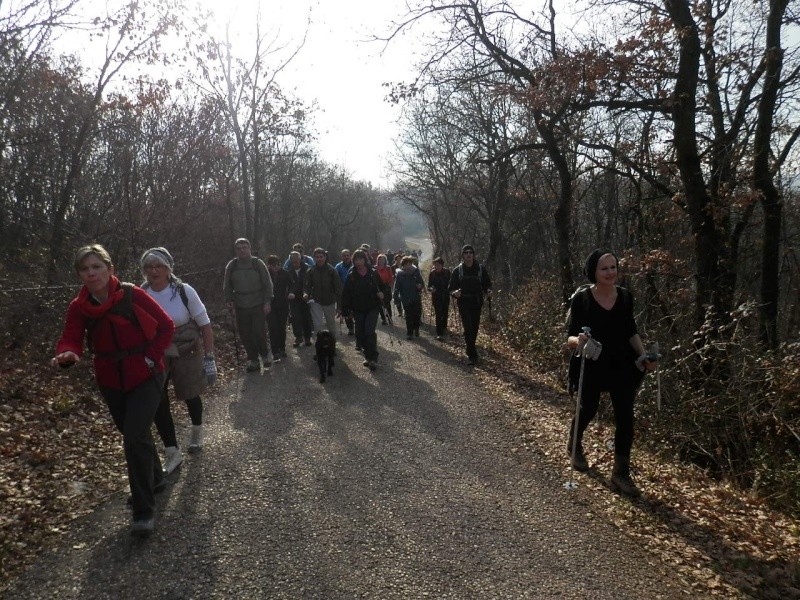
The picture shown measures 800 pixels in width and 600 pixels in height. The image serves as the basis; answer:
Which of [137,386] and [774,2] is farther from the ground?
[774,2]

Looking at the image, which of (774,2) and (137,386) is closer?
(137,386)

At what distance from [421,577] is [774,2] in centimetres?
998

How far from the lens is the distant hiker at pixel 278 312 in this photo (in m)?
10.2

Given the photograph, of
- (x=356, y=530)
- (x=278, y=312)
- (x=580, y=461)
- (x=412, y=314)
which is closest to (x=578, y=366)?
(x=580, y=461)

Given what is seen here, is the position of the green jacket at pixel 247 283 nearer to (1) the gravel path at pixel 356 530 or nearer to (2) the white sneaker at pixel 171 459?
(1) the gravel path at pixel 356 530

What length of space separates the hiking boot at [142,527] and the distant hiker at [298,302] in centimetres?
682

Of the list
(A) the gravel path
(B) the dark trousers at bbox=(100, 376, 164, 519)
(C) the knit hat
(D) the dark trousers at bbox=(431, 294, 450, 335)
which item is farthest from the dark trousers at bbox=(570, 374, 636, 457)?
(D) the dark trousers at bbox=(431, 294, 450, 335)

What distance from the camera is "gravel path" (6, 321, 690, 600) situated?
128 inches

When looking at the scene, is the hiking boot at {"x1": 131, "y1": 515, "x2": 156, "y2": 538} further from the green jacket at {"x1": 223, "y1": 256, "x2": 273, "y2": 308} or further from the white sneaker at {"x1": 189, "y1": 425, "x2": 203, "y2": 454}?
the green jacket at {"x1": 223, "y1": 256, "x2": 273, "y2": 308}

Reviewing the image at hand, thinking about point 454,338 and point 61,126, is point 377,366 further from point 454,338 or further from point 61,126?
point 61,126

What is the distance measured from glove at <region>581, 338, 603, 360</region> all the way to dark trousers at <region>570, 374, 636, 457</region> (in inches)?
13.4

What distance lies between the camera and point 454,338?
12.3 metres

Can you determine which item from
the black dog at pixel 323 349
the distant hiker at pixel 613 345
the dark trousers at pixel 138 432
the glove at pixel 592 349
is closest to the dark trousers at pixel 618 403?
the distant hiker at pixel 613 345

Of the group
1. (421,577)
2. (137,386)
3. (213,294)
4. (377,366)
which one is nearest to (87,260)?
(137,386)
